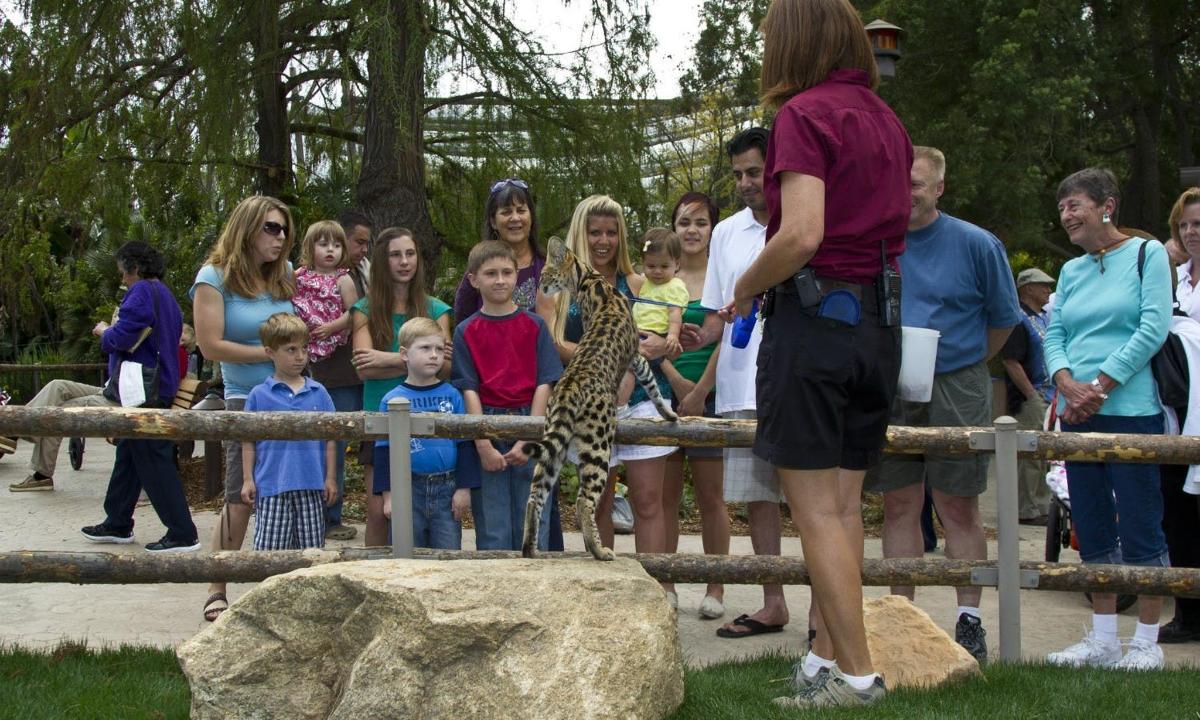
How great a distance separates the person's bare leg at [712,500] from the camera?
5.82 m

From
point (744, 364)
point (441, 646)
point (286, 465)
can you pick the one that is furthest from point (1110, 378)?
point (286, 465)

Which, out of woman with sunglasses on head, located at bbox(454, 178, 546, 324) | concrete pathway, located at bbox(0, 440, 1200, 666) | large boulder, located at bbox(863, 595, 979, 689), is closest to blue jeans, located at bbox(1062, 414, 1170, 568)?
concrete pathway, located at bbox(0, 440, 1200, 666)

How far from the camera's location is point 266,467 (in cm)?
552

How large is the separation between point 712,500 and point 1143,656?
6.82ft

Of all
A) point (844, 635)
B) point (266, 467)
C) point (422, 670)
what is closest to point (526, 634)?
point (422, 670)

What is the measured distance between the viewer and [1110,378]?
5.28 metres

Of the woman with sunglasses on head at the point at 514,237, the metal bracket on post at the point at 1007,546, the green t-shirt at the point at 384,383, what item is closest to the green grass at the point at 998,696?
the metal bracket on post at the point at 1007,546

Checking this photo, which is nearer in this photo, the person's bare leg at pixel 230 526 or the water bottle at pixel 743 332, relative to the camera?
the water bottle at pixel 743 332

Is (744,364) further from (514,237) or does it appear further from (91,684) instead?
(91,684)

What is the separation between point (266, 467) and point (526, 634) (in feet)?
7.73

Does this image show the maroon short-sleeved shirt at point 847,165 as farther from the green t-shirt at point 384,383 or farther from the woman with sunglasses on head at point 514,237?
the green t-shirt at point 384,383

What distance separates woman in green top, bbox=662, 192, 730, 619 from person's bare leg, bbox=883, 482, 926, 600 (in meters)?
0.85

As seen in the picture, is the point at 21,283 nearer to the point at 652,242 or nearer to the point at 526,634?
the point at 652,242

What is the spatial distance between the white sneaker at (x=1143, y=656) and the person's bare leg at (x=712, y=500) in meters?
1.89
